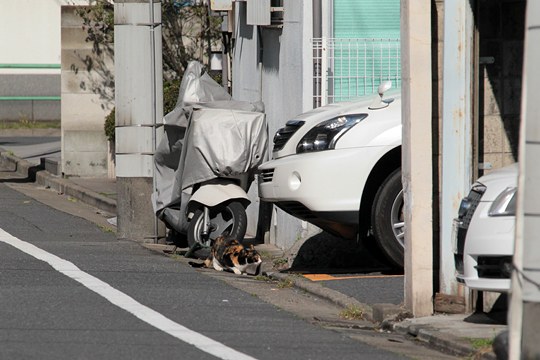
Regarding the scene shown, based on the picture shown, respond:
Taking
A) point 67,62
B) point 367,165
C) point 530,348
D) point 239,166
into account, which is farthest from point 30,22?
point 530,348

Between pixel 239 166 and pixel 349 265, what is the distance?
5.60 feet

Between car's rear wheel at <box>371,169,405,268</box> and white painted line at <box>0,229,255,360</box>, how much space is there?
2.28m

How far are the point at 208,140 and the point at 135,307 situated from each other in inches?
155

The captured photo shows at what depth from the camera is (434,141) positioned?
877 centimetres

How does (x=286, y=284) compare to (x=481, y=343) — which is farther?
(x=286, y=284)

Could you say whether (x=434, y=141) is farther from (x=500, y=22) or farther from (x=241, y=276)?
(x=241, y=276)

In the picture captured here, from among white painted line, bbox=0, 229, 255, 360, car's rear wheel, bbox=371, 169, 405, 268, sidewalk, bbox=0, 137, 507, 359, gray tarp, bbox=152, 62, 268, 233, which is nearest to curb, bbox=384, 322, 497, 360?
sidewalk, bbox=0, 137, 507, 359

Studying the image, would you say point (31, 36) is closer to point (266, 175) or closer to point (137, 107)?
point (137, 107)

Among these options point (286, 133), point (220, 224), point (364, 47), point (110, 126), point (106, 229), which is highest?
point (364, 47)

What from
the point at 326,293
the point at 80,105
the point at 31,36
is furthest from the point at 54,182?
the point at 31,36

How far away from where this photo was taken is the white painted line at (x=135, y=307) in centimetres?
729

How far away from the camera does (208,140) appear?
1247 cm

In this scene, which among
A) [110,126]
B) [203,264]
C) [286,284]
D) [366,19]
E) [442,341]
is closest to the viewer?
[442,341]

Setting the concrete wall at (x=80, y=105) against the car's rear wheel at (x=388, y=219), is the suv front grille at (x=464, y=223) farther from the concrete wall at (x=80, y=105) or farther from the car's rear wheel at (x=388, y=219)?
the concrete wall at (x=80, y=105)
